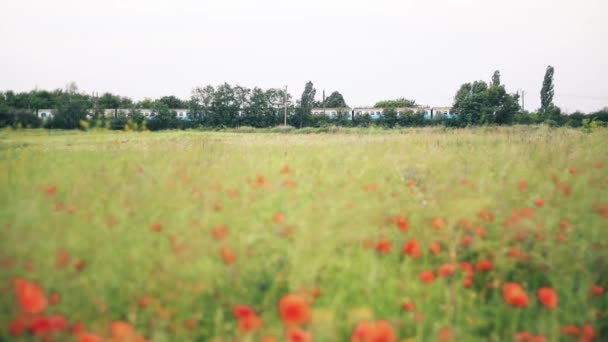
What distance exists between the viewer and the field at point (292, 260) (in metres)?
1.67

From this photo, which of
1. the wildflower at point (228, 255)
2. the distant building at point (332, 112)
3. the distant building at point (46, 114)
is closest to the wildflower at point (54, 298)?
the wildflower at point (228, 255)

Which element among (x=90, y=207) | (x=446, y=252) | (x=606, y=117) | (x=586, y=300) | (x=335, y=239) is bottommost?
(x=586, y=300)

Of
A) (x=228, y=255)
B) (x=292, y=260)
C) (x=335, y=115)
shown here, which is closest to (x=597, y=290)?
(x=292, y=260)

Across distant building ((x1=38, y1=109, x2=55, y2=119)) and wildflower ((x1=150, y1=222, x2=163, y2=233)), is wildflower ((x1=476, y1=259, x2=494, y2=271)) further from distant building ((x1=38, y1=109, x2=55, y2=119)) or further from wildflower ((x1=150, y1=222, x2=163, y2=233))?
distant building ((x1=38, y1=109, x2=55, y2=119))

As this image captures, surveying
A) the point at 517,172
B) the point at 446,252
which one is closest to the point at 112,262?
the point at 446,252

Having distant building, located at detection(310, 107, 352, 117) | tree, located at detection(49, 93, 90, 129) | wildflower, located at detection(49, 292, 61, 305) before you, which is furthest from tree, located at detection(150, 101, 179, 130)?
distant building, located at detection(310, 107, 352, 117)

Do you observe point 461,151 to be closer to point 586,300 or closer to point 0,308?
point 586,300

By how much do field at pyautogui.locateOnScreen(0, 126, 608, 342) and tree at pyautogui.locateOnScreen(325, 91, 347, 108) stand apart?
78.8 meters

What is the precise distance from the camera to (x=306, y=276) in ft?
6.63

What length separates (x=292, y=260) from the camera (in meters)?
2.09

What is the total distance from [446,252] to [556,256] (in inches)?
25.3

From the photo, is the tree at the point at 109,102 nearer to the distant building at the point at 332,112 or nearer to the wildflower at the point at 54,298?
the wildflower at the point at 54,298

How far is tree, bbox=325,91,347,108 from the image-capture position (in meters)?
80.9

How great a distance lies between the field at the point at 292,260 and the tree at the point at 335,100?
259 ft
